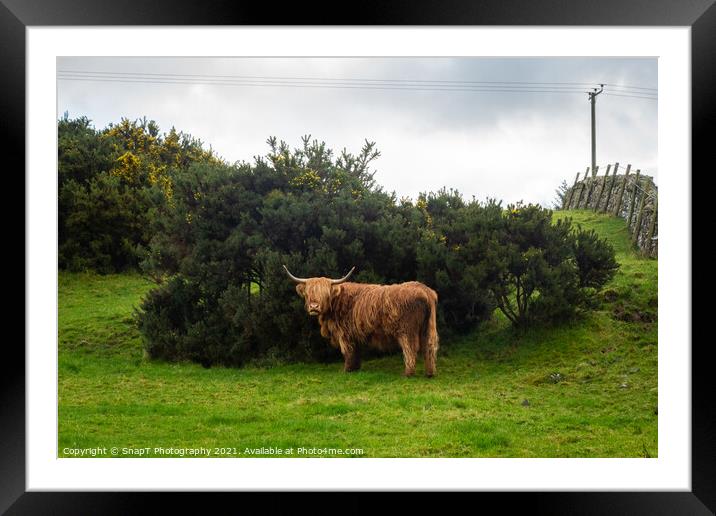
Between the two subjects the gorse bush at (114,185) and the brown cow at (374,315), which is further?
the gorse bush at (114,185)

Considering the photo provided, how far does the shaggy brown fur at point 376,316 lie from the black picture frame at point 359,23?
3236mm

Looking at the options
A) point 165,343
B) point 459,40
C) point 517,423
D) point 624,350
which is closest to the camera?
point 459,40

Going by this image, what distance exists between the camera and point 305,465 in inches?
288

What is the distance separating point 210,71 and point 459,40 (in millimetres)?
4024

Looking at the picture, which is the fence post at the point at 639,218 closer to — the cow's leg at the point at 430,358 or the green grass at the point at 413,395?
the green grass at the point at 413,395

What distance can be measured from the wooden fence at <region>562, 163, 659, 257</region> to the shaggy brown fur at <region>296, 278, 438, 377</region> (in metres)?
3.17

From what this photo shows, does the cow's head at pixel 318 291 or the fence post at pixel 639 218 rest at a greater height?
the fence post at pixel 639 218

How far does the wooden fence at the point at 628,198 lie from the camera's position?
10.3 metres

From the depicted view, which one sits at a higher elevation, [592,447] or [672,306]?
[672,306]

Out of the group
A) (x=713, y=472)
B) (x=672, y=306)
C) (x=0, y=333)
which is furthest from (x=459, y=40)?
(x=0, y=333)

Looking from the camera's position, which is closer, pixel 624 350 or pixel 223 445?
pixel 223 445

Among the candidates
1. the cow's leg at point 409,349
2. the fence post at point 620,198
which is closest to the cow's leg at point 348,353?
the cow's leg at point 409,349

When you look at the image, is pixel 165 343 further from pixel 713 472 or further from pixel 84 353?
pixel 713 472

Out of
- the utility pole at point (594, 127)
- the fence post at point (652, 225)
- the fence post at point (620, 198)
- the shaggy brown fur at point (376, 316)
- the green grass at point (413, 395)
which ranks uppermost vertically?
the utility pole at point (594, 127)
